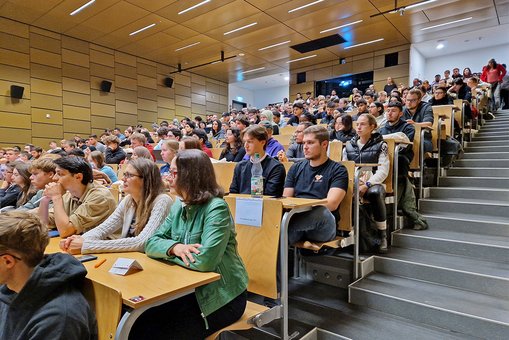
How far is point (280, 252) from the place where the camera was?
1.58 meters

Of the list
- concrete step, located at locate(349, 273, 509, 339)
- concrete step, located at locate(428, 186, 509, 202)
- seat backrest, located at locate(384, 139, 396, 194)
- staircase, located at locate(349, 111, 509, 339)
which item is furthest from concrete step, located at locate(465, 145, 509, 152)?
concrete step, located at locate(349, 273, 509, 339)

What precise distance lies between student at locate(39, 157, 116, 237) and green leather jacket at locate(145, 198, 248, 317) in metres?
0.60

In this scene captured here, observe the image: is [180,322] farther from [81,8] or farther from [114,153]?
[81,8]

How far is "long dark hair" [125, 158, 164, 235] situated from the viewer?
1664mm

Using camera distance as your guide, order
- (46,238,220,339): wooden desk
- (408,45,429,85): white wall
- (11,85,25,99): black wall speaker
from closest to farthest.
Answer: (46,238,220,339): wooden desk, (11,85,25,99): black wall speaker, (408,45,429,85): white wall

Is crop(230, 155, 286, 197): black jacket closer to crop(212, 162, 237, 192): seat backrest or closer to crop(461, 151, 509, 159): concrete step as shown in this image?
crop(212, 162, 237, 192): seat backrest

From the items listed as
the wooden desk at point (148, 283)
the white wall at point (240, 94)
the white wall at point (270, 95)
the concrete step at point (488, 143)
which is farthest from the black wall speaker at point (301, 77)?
the wooden desk at point (148, 283)

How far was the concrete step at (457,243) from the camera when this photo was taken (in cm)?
223

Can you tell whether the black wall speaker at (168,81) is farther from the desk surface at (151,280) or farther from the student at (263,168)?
the desk surface at (151,280)

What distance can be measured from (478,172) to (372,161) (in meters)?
1.79

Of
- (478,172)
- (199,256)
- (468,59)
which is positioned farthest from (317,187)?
(468,59)

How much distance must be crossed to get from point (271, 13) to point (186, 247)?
6792 millimetres

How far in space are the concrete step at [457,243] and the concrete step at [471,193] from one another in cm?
70

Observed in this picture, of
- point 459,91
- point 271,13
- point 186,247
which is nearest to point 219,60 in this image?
point 271,13
